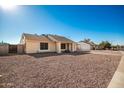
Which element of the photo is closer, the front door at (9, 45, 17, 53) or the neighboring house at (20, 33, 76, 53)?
the neighboring house at (20, 33, 76, 53)

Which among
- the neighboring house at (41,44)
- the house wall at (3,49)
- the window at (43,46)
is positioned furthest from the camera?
the window at (43,46)

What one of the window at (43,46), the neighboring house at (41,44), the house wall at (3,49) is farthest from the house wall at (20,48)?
the window at (43,46)

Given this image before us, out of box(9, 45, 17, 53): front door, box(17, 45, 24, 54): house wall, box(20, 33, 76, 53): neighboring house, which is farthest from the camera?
box(9, 45, 17, 53): front door

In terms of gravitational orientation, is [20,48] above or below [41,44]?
below

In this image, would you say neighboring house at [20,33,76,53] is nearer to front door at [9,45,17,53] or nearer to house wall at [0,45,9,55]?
front door at [9,45,17,53]

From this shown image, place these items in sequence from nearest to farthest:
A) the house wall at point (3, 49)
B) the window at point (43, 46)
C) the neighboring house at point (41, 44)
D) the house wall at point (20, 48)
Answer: the house wall at point (3, 49)
the neighboring house at point (41, 44)
the house wall at point (20, 48)
the window at point (43, 46)

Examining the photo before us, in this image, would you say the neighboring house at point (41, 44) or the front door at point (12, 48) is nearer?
the neighboring house at point (41, 44)

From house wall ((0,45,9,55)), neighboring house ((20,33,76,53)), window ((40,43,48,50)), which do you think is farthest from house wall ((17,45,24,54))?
window ((40,43,48,50))

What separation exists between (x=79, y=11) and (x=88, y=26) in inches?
79.0

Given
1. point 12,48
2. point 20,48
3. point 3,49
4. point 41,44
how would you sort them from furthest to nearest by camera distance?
point 41,44 < point 12,48 < point 20,48 < point 3,49

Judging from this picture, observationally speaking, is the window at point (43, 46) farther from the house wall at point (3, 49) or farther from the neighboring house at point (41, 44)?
the house wall at point (3, 49)

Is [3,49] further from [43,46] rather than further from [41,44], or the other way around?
[43,46]

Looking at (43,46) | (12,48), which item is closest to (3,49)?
(12,48)
